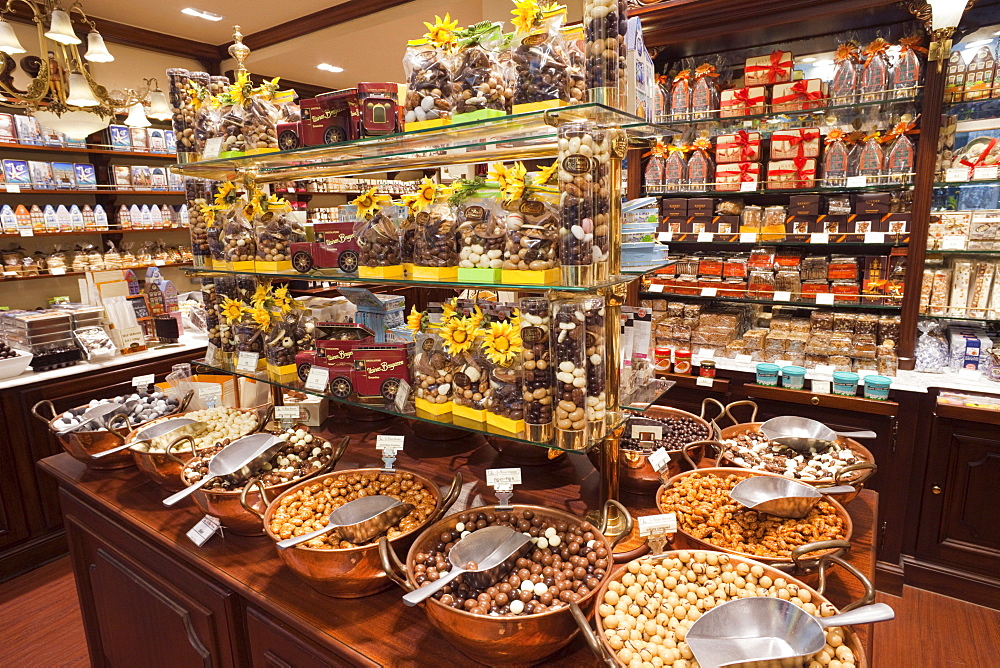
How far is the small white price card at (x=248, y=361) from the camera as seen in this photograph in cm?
205

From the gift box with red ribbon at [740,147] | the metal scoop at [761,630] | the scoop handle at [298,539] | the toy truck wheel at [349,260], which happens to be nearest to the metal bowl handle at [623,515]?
the metal scoop at [761,630]

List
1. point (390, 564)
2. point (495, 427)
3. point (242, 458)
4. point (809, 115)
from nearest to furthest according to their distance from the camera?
point (390, 564), point (495, 427), point (242, 458), point (809, 115)

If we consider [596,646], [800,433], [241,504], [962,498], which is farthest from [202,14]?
[962,498]

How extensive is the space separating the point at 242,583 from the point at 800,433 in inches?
66.6

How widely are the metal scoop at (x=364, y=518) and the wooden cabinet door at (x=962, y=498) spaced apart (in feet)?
8.35

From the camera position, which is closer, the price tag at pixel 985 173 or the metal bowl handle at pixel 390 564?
the metal bowl handle at pixel 390 564

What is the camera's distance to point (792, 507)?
1.38 m

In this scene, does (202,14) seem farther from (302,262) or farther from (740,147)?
(740,147)

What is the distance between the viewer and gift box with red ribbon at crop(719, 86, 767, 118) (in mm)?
2984

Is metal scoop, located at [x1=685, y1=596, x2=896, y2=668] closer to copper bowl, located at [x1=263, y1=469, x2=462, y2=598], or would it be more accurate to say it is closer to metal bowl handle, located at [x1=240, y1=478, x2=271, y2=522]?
copper bowl, located at [x1=263, y1=469, x2=462, y2=598]

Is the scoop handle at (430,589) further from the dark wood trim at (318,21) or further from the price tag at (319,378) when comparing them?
the dark wood trim at (318,21)

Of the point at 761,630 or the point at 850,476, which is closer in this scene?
the point at 761,630

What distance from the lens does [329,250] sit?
1819 millimetres

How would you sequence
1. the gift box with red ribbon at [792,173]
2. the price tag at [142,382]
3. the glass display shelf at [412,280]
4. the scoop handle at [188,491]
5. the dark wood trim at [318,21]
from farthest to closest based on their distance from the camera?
1. the dark wood trim at [318,21]
2. the gift box with red ribbon at [792,173]
3. the price tag at [142,382]
4. the scoop handle at [188,491]
5. the glass display shelf at [412,280]
